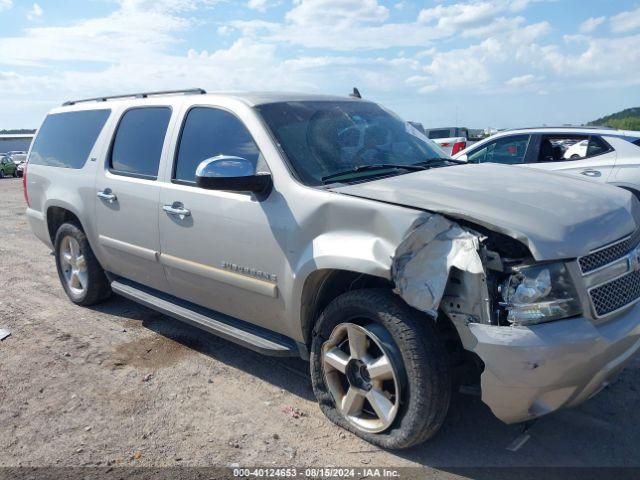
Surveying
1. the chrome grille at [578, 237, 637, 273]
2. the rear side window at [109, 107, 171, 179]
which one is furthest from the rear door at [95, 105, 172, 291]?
the chrome grille at [578, 237, 637, 273]

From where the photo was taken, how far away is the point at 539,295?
103 inches

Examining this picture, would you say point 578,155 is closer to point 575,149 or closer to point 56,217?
point 575,149

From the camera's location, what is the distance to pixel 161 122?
4496 millimetres

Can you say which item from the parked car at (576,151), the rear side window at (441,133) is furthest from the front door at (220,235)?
the rear side window at (441,133)

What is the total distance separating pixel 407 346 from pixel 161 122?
2697 mm

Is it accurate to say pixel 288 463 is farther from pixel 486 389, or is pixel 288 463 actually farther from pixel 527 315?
pixel 527 315

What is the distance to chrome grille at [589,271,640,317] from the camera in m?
2.72

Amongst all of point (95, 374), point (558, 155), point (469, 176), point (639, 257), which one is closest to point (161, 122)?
point (95, 374)

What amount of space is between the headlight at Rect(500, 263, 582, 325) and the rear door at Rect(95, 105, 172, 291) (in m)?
2.63

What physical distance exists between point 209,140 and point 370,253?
1682 mm

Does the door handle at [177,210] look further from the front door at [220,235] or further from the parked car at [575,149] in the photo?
the parked car at [575,149]

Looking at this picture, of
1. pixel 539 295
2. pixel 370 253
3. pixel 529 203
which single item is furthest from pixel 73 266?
pixel 539 295

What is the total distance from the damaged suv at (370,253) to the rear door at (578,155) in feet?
13.6

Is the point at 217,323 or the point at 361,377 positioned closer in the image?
the point at 361,377
